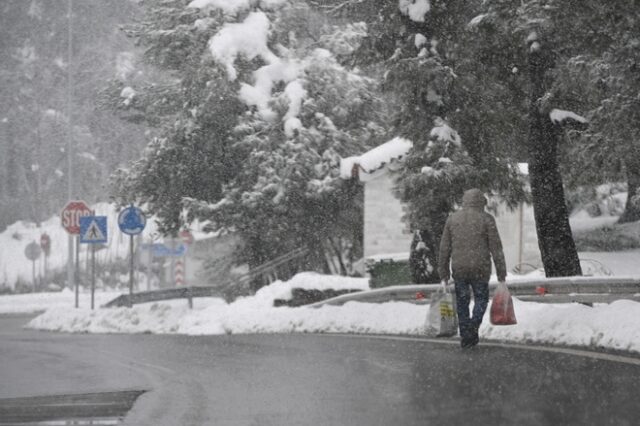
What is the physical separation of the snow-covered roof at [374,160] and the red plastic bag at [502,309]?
50.9 feet

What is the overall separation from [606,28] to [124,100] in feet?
67.8

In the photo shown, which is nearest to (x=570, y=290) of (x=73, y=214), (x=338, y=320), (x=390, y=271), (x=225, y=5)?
(x=338, y=320)

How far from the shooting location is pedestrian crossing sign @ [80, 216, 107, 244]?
949 inches

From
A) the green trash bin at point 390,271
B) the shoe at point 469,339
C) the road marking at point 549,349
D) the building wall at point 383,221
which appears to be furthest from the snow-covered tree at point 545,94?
the building wall at point 383,221

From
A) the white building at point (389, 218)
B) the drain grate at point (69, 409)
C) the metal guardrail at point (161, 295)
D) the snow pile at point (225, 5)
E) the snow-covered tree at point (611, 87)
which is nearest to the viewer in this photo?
the drain grate at point (69, 409)

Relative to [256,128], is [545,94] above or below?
below

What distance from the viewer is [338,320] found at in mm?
15805

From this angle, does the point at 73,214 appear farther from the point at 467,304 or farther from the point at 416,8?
the point at 467,304

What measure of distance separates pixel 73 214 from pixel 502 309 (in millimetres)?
18652

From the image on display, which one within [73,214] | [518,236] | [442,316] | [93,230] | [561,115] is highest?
[561,115]

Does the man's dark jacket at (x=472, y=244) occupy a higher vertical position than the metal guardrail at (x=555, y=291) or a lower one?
higher

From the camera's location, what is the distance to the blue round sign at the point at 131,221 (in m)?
23.4

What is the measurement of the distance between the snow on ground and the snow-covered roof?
6.09 metres

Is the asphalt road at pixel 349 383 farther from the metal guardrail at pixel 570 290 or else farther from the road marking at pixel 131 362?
the metal guardrail at pixel 570 290
